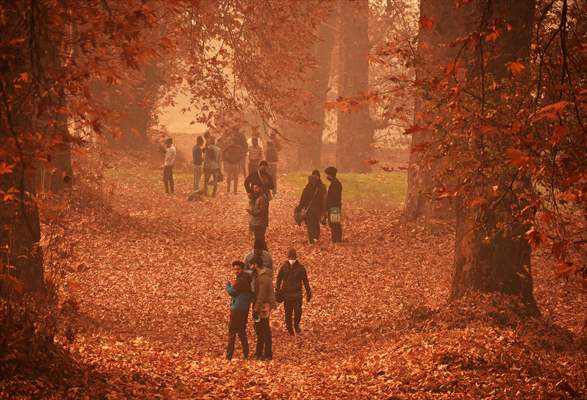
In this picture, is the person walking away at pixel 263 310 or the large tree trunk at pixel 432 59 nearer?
the person walking away at pixel 263 310

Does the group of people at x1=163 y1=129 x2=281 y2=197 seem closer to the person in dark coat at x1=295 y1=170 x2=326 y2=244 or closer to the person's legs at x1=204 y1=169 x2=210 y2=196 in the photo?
the person's legs at x1=204 y1=169 x2=210 y2=196

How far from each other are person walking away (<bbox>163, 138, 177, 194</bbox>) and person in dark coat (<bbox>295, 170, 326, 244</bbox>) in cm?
718

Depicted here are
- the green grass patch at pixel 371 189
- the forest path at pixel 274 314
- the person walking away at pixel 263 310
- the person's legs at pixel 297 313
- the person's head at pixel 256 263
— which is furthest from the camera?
the green grass patch at pixel 371 189

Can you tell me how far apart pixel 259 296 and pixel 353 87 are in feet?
73.0

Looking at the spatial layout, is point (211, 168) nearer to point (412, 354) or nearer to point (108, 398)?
point (412, 354)

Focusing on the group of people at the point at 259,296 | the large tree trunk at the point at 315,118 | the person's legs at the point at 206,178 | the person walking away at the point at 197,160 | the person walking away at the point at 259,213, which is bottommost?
the group of people at the point at 259,296

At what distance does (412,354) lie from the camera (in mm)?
11758

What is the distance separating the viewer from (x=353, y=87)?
34.8 metres

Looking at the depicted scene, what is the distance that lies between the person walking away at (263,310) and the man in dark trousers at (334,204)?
7030 mm

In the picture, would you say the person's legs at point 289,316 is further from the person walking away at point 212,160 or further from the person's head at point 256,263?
the person walking away at point 212,160

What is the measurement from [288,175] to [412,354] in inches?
837

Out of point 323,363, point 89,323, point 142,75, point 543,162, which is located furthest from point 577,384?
point 142,75

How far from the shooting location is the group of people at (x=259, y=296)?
43.2 ft

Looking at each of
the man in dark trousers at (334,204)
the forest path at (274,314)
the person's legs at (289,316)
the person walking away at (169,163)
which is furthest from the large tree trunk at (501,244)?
the person walking away at (169,163)
